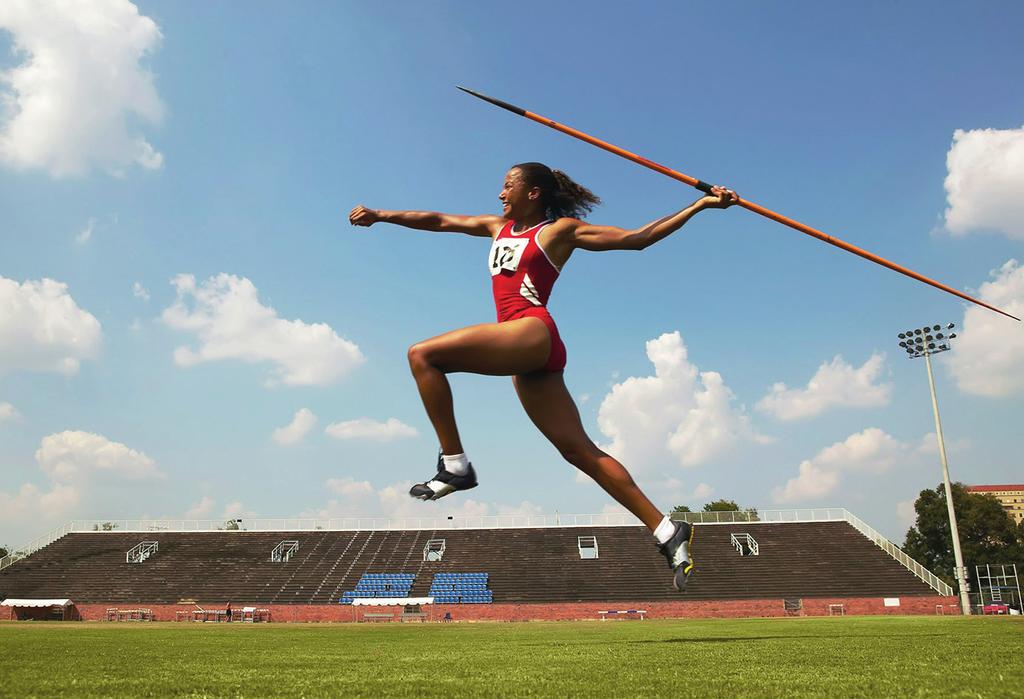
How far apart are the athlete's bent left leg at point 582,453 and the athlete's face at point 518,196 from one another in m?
1.22

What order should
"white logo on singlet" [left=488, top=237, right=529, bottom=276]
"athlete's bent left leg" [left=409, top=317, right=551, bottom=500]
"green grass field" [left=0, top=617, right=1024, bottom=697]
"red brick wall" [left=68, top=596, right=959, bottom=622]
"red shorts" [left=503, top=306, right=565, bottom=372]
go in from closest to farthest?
"green grass field" [left=0, top=617, right=1024, bottom=697]
"athlete's bent left leg" [left=409, top=317, right=551, bottom=500]
"red shorts" [left=503, top=306, right=565, bottom=372]
"white logo on singlet" [left=488, top=237, right=529, bottom=276]
"red brick wall" [left=68, top=596, right=959, bottom=622]

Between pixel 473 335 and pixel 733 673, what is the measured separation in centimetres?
251

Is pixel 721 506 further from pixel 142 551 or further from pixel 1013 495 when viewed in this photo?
pixel 1013 495

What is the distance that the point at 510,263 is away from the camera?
500 cm

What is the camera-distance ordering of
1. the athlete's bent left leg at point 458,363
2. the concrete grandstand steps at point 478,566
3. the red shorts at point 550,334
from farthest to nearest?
the concrete grandstand steps at point 478,566, the red shorts at point 550,334, the athlete's bent left leg at point 458,363

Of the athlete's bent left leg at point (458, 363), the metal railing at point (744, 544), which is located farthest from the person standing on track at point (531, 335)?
the metal railing at point (744, 544)

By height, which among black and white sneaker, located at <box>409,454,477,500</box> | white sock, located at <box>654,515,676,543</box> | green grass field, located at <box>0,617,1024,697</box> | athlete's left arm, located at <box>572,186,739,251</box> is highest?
athlete's left arm, located at <box>572,186,739,251</box>

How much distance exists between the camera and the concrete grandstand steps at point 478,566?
40.1 meters

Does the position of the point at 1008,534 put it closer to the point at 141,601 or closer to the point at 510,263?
the point at 141,601

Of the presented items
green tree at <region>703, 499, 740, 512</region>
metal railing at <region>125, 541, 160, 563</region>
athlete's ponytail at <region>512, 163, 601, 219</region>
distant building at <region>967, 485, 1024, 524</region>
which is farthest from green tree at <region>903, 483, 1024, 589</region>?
distant building at <region>967, 485, 1024, 524</region>

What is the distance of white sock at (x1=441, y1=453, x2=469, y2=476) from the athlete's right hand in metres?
2.07

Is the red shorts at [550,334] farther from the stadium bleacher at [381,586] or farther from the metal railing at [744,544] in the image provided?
the metal railing at [744,544]

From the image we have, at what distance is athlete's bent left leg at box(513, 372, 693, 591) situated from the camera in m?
5.07

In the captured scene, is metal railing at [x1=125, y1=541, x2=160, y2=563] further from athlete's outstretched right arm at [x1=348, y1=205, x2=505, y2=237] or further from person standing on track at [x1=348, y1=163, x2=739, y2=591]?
person standing on track at [x1=348, y1=163, x2=739, y2=591]
